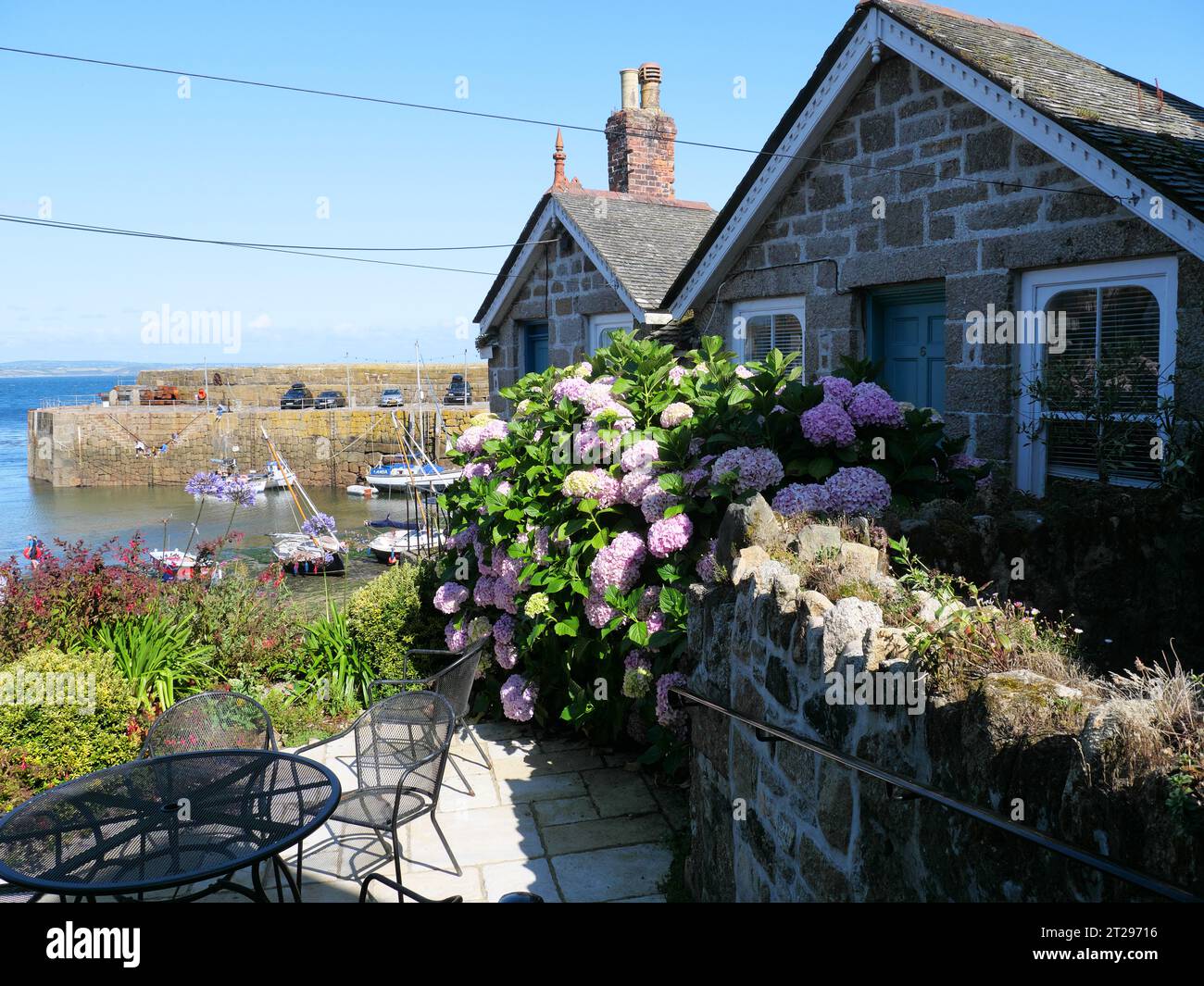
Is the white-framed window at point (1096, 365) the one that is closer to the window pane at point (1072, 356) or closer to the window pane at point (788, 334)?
the window pane at point (1072, 356)

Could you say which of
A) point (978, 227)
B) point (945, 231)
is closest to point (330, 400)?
point (945, 231)

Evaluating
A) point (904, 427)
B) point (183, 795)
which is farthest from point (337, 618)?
point (904, 427)

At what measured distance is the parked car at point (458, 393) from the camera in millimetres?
52181

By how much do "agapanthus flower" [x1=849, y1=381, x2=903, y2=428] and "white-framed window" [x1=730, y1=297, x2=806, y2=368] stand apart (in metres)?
3.39

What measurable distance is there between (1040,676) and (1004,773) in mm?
316

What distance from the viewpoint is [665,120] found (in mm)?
15070

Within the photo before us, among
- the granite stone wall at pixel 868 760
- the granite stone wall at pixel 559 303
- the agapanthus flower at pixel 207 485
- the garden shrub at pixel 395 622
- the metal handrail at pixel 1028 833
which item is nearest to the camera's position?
the metal handrail at pixel 1028 833

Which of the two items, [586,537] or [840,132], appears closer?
[586,537]

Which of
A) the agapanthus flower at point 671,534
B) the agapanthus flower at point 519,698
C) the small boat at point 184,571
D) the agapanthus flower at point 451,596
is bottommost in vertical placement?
the agapanthus flower at point 519,698

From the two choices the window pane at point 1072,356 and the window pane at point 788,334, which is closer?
the window pane at point 1072,356

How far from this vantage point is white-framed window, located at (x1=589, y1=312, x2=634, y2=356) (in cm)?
1160

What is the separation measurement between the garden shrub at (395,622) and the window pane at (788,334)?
3.82 meters

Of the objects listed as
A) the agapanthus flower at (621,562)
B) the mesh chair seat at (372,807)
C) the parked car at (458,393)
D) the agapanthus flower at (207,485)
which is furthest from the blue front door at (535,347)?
the parked car at (458,393)
